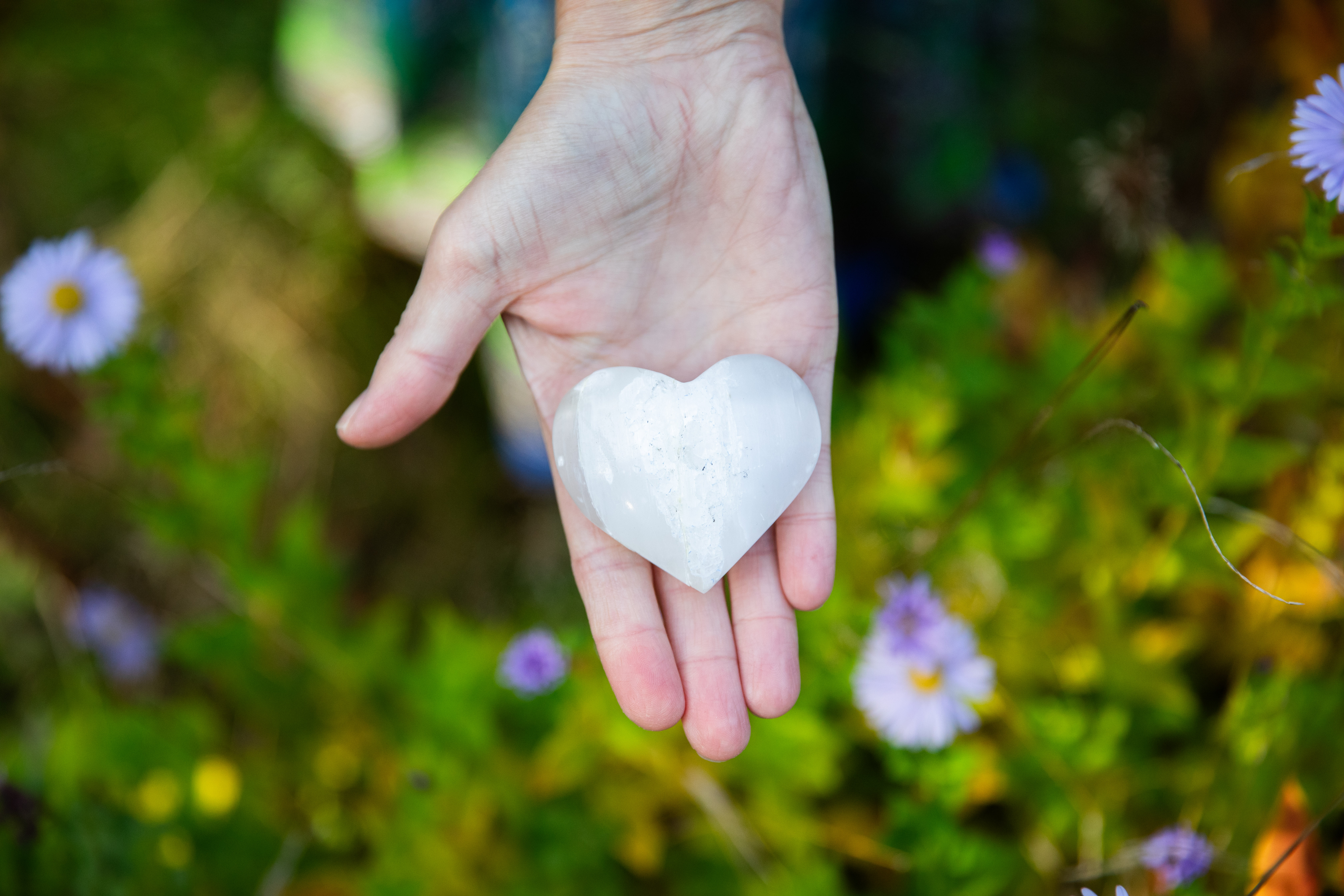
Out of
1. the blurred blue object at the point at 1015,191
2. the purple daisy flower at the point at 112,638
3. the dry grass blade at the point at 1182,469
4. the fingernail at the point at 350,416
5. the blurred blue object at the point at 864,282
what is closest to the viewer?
the dry grass blade at the point at 1182,469

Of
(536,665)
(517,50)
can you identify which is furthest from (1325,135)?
(517,50)

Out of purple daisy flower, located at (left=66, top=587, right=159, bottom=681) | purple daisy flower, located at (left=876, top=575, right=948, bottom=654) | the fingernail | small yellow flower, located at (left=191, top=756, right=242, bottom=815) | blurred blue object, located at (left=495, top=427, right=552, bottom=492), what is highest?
the fingernail

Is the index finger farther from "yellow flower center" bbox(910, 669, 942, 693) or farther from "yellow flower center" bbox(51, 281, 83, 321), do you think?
"yellow flower center" bbox(51, 281, 83, 321)

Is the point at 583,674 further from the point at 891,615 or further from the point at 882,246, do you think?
the point at 882,246

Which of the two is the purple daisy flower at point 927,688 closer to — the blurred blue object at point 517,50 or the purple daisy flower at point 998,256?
the purple daisy flower at point 998,256

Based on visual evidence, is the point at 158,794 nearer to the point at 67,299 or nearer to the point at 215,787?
the point at 215,787

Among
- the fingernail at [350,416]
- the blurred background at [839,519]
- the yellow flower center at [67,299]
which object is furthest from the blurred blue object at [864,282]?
the yellow flower center at [67,299]

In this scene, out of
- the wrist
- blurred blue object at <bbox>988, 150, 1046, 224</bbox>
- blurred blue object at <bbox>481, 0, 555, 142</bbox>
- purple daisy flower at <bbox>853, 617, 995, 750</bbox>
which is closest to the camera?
purple daisy flower at <bbox>853, 617, 995, 750</bbox>

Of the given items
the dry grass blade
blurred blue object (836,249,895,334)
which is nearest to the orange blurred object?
the dry grass blade
